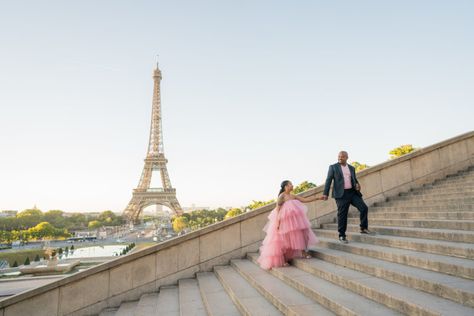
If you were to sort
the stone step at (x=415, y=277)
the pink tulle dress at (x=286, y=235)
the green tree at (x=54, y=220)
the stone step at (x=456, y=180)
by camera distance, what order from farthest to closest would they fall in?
the green tree at (x=54, y=220)
the stone step at (x=456, y=180)
the pink tulle dress at (x=286, y=235)
the stone step at (x=415, y=277)

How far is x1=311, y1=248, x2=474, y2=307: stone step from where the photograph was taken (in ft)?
9.98

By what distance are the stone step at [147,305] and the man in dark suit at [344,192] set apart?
3730 millimetres

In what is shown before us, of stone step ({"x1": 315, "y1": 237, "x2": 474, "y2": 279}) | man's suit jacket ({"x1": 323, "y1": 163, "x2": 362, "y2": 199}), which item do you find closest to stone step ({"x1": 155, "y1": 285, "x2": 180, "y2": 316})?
stone step ({"x1": 315, "y1": 237, "x2": 474, "y2": 279})

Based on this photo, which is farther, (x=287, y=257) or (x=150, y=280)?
(x=150, y=280)

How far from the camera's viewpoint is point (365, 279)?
13.5 ft

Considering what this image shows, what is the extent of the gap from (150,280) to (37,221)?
12279 cm

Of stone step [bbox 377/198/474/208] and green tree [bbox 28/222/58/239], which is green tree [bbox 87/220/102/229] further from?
stone step [bbox 377/198/474/208]

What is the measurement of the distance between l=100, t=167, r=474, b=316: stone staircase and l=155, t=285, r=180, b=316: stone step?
0.06 feet

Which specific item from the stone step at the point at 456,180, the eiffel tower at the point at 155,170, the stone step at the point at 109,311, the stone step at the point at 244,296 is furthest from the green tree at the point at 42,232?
the stone step at the point at 456,180

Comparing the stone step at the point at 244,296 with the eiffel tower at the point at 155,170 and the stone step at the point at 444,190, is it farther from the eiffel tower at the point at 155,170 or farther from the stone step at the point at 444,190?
the eiffel tower at the point at 155,170

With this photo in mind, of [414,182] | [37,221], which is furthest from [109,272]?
[37,221]

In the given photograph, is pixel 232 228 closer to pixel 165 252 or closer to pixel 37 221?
pixel 165 252

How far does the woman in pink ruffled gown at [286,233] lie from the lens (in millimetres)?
5777

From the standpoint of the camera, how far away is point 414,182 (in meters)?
10.1
